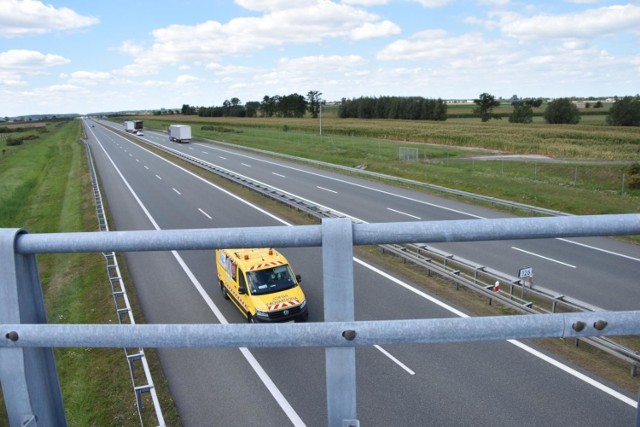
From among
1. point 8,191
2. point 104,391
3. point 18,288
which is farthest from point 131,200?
point 18,288

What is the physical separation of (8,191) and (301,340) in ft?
161

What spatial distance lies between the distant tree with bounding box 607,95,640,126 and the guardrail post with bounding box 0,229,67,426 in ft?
369

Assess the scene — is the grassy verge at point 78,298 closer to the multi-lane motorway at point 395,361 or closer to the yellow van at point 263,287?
the multi-lane motorway at point 395,361

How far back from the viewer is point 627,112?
95.4 meters

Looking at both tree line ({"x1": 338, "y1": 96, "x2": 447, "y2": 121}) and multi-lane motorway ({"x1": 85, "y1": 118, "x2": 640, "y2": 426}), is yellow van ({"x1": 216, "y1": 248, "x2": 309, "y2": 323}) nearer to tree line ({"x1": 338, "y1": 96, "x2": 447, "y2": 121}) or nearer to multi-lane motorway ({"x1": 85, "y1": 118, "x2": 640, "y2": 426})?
multi-lane motorway ({"x1": 85, "y1": 118, "x2": 640, "y2": 426})

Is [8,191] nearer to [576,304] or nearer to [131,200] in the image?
[131,200]

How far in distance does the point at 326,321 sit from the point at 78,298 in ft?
60.4

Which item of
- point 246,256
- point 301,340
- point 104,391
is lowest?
point 104,391

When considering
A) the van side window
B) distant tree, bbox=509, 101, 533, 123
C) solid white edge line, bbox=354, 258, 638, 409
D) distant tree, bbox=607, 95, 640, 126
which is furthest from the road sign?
distant tree, bbox=509, 101, 533, 123

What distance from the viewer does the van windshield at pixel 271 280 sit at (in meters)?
15.0

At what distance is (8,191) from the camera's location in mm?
42531

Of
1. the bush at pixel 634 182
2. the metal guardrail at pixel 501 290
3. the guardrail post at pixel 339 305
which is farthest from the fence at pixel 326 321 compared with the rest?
the bush at pixel 634 182

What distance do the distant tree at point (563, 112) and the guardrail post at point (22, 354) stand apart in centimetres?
13070

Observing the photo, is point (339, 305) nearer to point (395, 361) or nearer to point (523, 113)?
point (395, 361)
